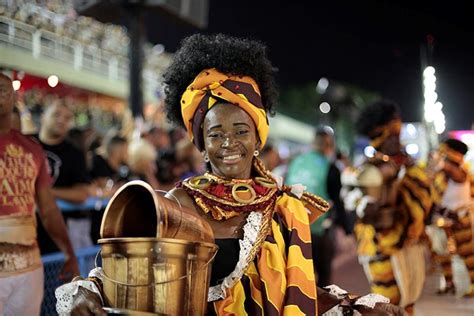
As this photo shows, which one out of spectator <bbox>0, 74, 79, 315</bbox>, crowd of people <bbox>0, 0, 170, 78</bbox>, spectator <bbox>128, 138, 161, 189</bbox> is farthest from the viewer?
crowd of people <bbox>0, 0, 170, 78</bbox>

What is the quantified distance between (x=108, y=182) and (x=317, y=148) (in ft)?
8.61

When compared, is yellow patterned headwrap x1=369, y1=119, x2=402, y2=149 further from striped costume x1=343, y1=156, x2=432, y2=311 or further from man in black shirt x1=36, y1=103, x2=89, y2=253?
man in black shirt x1=36, y1=103, x2=89, y2=253

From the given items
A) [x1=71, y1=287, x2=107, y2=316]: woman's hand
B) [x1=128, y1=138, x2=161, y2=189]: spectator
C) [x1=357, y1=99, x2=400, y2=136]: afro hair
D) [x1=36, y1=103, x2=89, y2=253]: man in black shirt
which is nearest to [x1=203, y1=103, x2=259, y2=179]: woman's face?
[x1=71, y1=287, x2=107, y2=316]: woman's hand

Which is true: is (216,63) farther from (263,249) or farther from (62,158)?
(62,158)

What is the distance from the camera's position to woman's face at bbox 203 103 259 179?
2.94 metres

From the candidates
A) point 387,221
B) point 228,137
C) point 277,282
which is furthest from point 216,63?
point 387,221

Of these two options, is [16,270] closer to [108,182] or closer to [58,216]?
[58,216]

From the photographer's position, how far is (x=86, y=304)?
219cm

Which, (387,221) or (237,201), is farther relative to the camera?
(387,221)

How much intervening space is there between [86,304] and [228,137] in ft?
3.50

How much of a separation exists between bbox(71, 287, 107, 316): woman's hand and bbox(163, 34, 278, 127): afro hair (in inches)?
50.2

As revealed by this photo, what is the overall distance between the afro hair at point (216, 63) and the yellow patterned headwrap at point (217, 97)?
6 cm

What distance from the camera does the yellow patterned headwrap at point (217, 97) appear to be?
9.69ft

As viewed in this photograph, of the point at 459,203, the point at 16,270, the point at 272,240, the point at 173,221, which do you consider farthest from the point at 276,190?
the point at 459,203
